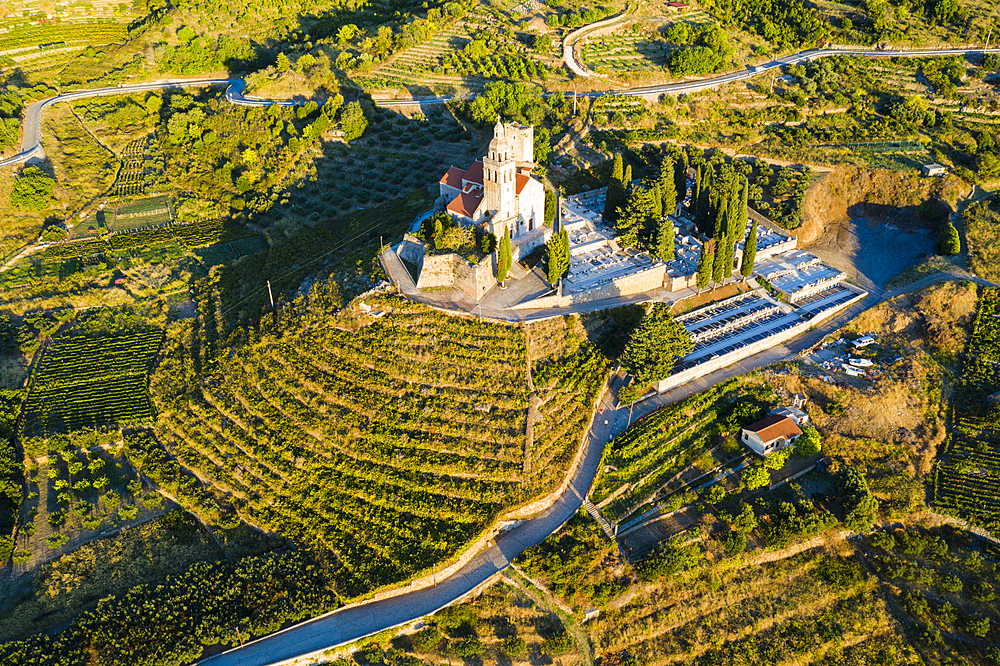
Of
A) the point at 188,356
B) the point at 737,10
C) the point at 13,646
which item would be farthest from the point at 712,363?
the point at 737,10

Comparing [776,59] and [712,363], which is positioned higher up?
[776,59]

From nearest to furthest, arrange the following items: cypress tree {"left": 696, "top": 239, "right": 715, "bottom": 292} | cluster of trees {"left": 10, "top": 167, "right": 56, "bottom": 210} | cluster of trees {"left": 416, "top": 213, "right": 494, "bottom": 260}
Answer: cluster of trees {"left": 416, "top": 213, "right": 494, "bottom": 260}, cypress tree {"left": 696, "top": 239, "right": 715, "bottom": 292}, cluster of trees {"left": 10, "top": 167, "right": 56, "bottom": 210}

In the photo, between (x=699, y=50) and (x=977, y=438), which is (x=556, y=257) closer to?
(x=977, y=438)

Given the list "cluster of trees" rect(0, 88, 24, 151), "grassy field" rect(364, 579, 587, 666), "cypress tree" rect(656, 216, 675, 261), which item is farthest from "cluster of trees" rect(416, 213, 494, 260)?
"cluster of trees" rect(0, 88, 24, 151)

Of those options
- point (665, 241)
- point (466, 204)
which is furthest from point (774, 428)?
point (466, 204)

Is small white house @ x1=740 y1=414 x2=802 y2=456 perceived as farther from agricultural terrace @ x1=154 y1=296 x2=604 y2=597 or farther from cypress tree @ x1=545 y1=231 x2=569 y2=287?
cypress tree @ x1=545 y1=231 x2=569 y2=287

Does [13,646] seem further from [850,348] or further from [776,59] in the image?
[776,59]
